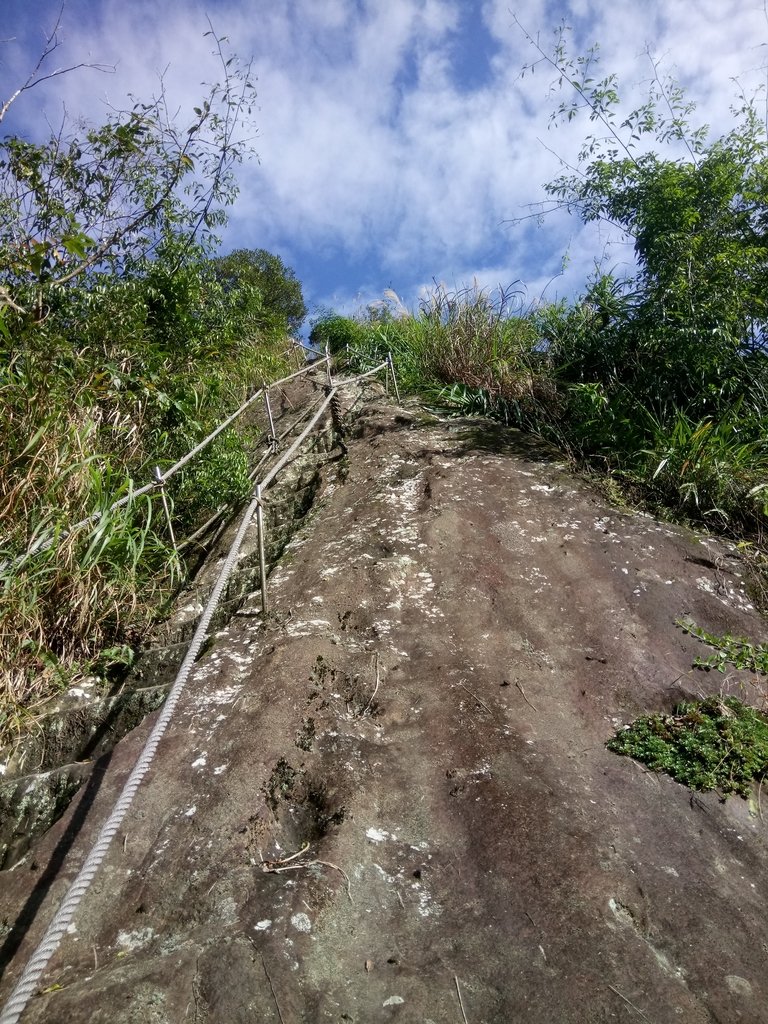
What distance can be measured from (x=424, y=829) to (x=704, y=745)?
1.07 m

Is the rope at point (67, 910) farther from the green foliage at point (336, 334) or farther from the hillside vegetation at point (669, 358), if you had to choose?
the green foliage at point (336, 334)

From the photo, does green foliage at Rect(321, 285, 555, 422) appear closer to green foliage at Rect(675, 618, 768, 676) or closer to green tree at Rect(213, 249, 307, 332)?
green foliage at Rect(675, 618, 768, 676)

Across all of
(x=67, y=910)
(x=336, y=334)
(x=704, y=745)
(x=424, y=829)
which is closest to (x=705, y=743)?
(x=704, y=745)

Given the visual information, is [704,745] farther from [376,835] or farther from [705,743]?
[376,835]

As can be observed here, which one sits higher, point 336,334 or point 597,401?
point 336,334

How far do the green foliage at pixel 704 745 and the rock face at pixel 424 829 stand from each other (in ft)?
0.19

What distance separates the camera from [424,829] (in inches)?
77.9

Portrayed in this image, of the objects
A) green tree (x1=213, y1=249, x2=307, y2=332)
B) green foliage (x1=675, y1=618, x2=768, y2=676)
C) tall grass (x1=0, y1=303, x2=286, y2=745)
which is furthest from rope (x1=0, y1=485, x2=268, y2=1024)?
green tree (x1=213, y1=249, x2=307, y2=332)

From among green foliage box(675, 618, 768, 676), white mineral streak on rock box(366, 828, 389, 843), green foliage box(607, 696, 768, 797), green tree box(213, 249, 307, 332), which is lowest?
white mineral streak on rock box(366, 828, 389, 843)

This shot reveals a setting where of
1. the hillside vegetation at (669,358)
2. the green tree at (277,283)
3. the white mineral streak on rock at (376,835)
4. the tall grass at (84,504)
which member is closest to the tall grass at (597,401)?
the hillside vegetation at (669,358)

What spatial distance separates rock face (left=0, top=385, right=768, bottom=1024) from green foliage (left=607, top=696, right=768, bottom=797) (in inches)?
2.3

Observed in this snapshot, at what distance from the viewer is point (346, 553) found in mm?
3467

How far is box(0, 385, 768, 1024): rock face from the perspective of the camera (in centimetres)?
152

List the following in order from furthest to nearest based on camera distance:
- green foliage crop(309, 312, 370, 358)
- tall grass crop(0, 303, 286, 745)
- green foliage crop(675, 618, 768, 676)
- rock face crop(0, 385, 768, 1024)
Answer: green foliage crop(309, 312, 370, 358), tall grass crop(0, 303, 286, 745), green foliage crop(675, 618, 768, 676), rock face crop(0, 385, 768, 1024)
